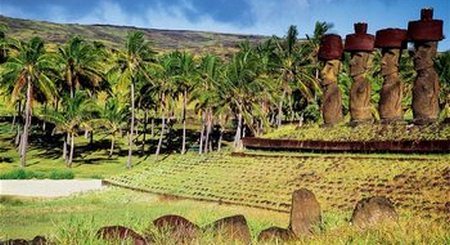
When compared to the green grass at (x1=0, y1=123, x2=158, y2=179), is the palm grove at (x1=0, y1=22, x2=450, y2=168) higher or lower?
higher

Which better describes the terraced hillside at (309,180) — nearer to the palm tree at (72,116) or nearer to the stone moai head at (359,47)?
the stone moai head at (359,47)

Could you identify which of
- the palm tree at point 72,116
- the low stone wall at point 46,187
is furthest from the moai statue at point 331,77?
the palm tree at point 72,116

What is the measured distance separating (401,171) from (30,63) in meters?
31.0

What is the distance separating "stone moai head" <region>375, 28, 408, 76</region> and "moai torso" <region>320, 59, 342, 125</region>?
140 inches

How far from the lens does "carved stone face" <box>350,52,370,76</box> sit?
111 ft

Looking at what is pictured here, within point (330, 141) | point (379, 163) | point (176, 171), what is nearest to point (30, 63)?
point (176, 171)

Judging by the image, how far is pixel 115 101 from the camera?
6069 centimetres

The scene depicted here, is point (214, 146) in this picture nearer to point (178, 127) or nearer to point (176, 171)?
point (178, 127)

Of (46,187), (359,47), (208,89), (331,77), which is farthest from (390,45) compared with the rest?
(208,89)

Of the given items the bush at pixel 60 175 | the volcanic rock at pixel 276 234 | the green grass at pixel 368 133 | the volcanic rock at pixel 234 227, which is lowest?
the bush at pixel 60 175

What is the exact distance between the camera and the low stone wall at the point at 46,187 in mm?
34125

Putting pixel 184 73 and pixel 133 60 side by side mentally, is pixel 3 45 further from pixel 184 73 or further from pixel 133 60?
pixel 184 73

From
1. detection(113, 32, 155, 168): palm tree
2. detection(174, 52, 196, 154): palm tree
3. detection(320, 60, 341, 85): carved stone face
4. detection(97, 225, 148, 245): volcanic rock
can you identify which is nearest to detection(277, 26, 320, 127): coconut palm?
detection(174, 52, 196, 154): palm tree

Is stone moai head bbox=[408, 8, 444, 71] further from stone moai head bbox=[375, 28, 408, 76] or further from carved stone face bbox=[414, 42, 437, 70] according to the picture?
stone moai head bbox=[375, 28, 408, 76]
